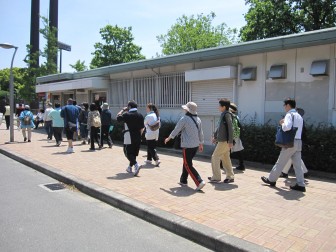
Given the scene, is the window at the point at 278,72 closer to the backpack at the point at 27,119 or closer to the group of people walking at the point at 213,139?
the group of people walking at the point at 213,139

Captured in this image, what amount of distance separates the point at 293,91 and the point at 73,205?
22.3ft

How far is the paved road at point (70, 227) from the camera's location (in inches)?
165

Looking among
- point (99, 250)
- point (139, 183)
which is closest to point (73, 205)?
point (139, 183)

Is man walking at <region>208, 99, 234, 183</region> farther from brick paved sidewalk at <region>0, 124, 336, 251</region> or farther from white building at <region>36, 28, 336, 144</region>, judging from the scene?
white building at <region>36, 28, 336, 144</region>

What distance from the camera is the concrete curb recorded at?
4.05 m

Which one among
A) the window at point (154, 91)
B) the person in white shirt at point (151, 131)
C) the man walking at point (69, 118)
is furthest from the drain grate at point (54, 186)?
the window at point (154, 91)

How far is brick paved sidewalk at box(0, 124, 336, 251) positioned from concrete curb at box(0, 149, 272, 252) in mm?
152

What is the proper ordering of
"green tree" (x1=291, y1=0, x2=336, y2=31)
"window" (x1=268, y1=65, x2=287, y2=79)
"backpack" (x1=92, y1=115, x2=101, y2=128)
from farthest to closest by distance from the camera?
"green tree" (x1=291, y1=0, x2=336, y2=31) < "backpack" (x1=92, y1=115, x2=101, y2=128) < "window" (x1=268, y1=65, x2=287, y2=79)

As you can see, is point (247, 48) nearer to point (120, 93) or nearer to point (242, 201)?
point (242, 201)

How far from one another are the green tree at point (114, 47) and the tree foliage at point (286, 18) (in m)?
19.7

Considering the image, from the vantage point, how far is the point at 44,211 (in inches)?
215

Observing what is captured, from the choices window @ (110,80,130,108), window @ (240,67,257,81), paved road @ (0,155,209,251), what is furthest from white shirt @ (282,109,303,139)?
window @ (110,80,130,108)

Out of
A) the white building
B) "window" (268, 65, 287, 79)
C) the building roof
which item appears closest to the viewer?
the building roof

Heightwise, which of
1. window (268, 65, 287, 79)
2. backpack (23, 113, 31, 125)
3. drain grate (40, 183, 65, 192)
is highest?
window (268, 65, 287, 79)
